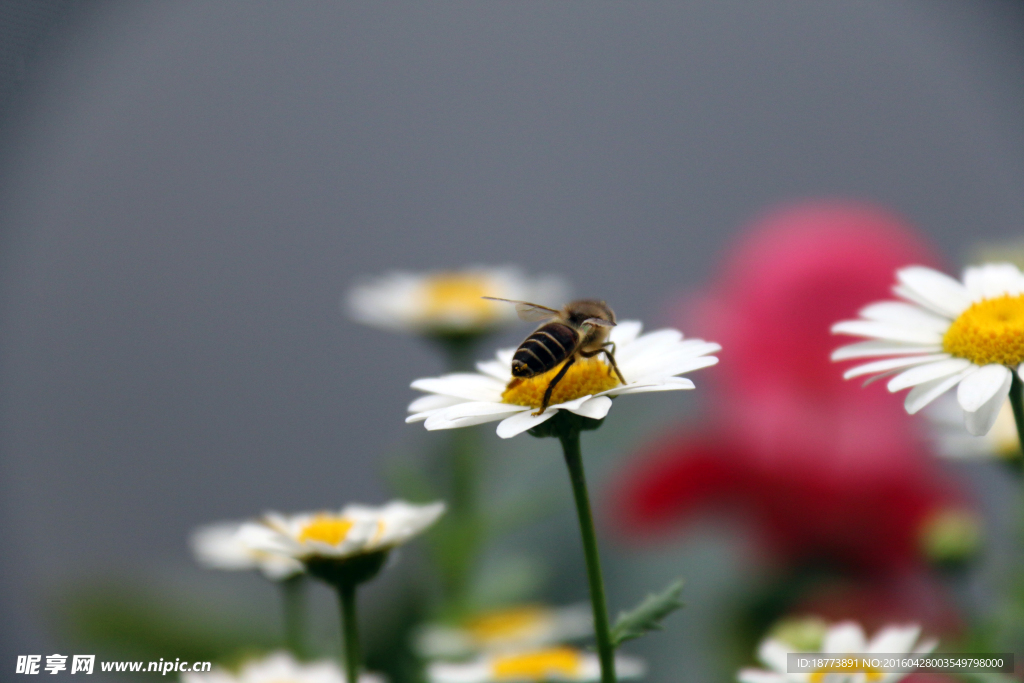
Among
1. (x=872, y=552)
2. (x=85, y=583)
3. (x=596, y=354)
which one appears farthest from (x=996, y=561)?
(x=85, y=583)

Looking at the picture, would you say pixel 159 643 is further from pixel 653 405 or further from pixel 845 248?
pixel 845 248

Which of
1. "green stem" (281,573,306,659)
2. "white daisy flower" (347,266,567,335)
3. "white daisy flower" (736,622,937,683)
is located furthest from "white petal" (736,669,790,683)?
"white daisy flower" (347,266,567,335)

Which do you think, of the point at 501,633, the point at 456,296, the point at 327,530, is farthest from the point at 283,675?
the point at 456,296

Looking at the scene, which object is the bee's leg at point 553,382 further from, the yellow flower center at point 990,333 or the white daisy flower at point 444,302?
the white daisy flower at point 444,302

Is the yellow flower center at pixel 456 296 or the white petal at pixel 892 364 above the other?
the yellow flower center at pixel 456 296

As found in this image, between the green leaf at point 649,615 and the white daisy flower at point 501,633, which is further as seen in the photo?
the white daisy flower at point 501,633

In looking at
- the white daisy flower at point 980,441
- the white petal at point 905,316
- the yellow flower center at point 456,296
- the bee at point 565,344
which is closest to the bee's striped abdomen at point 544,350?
the bee at point 565,344

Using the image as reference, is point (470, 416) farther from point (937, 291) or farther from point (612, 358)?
point (937, 291)
